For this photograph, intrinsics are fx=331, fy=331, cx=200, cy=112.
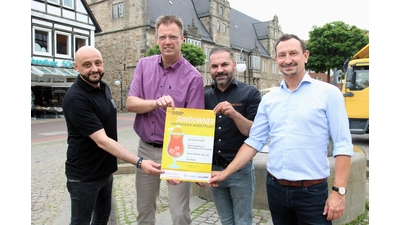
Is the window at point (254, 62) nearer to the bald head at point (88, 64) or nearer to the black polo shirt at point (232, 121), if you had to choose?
the black polo shirt at point (232, 121)

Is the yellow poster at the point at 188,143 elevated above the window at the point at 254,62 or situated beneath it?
situated beneath

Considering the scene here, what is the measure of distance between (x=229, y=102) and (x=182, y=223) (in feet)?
3.84

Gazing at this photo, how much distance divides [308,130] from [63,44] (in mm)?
25003

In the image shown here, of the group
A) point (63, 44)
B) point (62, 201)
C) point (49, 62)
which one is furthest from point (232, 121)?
point (63, 44)

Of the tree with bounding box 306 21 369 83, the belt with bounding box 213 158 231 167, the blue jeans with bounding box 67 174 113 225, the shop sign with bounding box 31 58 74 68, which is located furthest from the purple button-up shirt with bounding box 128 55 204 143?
the tree with bounding box 306 21 369 83

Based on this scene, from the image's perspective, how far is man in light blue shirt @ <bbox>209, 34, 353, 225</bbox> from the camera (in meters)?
2.28

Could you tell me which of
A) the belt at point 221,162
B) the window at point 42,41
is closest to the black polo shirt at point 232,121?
the belt at point 221,162

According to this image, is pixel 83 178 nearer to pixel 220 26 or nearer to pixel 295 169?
pixel 295 169

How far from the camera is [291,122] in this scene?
2.39 meters

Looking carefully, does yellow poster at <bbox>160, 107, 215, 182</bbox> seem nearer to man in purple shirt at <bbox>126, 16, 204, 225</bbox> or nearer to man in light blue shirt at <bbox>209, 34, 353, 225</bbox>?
man in purple shirt at <bbox>126, 16, 204, 225</bbox>

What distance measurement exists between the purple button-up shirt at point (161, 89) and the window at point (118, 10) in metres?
32.9

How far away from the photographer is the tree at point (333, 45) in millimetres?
35812

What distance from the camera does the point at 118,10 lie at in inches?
1341

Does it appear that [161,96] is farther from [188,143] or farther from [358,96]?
[358,96]
